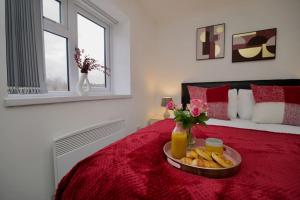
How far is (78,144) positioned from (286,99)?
221cm

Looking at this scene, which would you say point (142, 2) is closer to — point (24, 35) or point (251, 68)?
point (24, 35)

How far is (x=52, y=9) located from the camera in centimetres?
149

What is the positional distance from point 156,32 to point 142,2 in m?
0.72

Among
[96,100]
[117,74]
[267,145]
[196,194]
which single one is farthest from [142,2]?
[196,194]

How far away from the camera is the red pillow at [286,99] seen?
1595 millimetres

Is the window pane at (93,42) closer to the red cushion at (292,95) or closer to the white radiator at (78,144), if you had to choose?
the white radiator at (78,144)

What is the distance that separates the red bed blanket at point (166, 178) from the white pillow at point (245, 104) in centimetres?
105

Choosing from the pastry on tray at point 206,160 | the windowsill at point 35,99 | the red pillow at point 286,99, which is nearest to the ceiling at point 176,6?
the red pillow at point 286,99

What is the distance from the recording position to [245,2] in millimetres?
2320

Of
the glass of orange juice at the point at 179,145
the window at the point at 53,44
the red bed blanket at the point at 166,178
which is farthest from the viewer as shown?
the window at the point at 53,44

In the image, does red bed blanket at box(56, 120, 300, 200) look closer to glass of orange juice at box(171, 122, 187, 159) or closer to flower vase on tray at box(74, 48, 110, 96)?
glass of orange juice at box(171, 122, 187, 159)

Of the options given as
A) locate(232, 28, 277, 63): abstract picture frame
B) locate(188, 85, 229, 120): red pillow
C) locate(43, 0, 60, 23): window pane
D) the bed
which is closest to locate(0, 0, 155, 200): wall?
the bed

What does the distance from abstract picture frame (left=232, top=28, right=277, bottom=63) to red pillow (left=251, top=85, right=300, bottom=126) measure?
720 millimetres

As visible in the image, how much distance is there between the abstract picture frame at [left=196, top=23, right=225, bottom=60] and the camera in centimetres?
249
